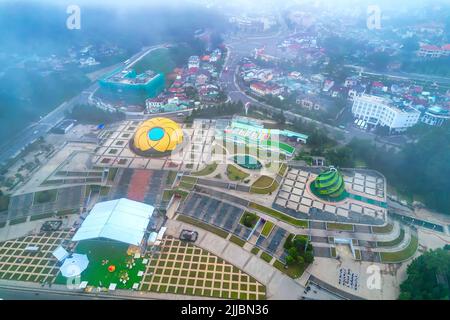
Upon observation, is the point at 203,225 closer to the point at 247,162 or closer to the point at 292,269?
the point at 292,269

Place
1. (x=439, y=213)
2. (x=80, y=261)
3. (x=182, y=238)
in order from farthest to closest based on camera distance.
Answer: (x=439, y=213)
(x=182, y=238)
(x=80, y=261)

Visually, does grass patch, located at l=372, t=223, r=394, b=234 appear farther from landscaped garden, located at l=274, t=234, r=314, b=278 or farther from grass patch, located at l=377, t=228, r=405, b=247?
landscaped garden, located at l=274, t=234, r=314, b=278

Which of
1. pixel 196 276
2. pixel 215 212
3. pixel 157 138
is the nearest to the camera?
pixel 196 276

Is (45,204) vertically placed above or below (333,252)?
below

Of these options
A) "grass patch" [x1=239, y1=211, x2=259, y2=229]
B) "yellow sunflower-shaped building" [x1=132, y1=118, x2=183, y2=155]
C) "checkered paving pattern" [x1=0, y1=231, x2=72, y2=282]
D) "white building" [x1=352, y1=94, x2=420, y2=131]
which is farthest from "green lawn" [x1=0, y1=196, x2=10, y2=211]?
"white building" [x1=352, y1=94, x2=420, y2=131]

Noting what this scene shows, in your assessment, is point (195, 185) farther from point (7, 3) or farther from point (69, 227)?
point (7, 3)

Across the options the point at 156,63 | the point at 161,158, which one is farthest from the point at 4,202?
the point at 156,63
